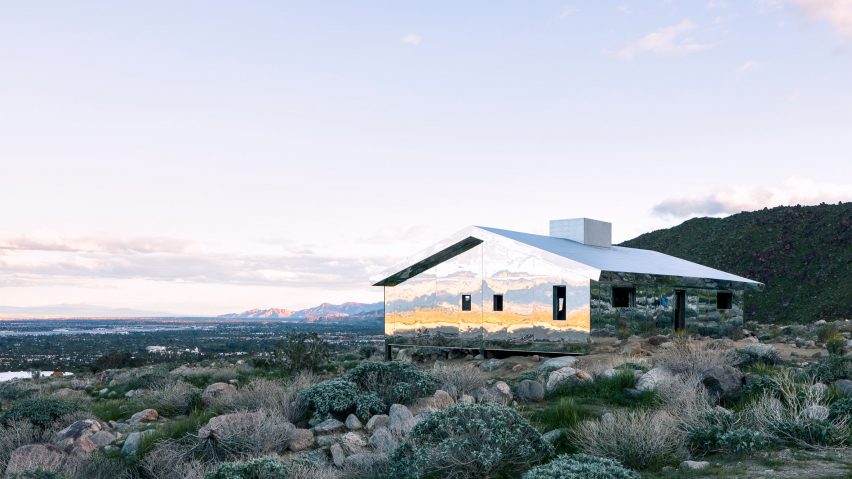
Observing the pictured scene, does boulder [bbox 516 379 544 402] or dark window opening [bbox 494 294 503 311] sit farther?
dark window opening [bbox 494 294 503 311]

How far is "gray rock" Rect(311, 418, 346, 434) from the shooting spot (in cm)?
1212

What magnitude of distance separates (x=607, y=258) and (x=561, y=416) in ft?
45.8

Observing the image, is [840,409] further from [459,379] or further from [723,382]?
[459,379]

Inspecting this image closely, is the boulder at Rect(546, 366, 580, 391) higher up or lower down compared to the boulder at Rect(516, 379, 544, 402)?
higher up

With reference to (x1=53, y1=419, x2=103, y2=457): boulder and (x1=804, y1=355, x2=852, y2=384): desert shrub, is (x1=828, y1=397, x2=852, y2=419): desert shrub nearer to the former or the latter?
(x1=804, y1=355, x2=852, y2=384): desert shrub

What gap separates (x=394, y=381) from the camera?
14383 millimetres

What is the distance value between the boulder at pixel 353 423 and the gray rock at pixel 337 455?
1.35 metres

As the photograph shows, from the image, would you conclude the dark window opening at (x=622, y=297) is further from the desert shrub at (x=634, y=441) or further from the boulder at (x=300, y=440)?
the boulder at (x=300, y=440)

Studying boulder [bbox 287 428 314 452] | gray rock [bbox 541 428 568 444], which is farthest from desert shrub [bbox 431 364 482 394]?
gray rock [bbox 541 428 568 444]

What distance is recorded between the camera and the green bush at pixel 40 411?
13727mm

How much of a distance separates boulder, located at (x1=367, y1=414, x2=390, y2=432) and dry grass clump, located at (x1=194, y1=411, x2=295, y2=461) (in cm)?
135

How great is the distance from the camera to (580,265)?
2116 centimetres

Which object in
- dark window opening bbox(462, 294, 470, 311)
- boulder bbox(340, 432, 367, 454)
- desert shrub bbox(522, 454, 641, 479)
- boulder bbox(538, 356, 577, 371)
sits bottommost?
boulder bbox(340, 432, 367, 454)

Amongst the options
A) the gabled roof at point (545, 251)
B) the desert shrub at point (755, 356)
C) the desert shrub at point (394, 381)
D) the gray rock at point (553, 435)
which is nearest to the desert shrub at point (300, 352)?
the gabled roof at point (545, 251)
